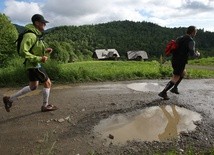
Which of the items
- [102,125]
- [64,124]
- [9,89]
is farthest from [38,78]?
[9,89]

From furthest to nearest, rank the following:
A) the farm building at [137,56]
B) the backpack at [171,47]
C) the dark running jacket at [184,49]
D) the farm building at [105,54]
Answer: the farm building at [105,54], the farm building at [137,56], the backpack at [171,47], the dark running jacket at [184,49]

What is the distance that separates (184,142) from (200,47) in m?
108

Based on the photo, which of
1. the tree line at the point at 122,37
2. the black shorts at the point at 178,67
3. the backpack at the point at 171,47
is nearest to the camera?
the backpack at the point at 171,47

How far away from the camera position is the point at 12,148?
550 cm

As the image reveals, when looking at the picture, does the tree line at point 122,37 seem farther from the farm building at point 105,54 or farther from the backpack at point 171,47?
the backpack at point 171,47

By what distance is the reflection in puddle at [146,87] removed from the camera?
451 inches

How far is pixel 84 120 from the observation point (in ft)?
23.2

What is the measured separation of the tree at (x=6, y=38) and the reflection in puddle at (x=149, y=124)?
2816cm

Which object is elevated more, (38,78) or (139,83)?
(38,78)

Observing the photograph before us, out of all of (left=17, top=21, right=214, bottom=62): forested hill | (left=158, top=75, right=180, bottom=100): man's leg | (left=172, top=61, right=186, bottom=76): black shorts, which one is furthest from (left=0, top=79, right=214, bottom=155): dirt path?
(left=17, top=21, right=214, bottom=62): forested hill

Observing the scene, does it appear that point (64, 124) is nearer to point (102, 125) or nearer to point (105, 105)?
point (102, 125)

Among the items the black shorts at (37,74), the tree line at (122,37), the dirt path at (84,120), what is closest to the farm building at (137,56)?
the tree line at (122,37)

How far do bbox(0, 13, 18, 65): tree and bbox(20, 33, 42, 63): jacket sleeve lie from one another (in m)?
27.7

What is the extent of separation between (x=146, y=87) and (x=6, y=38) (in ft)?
99.3
